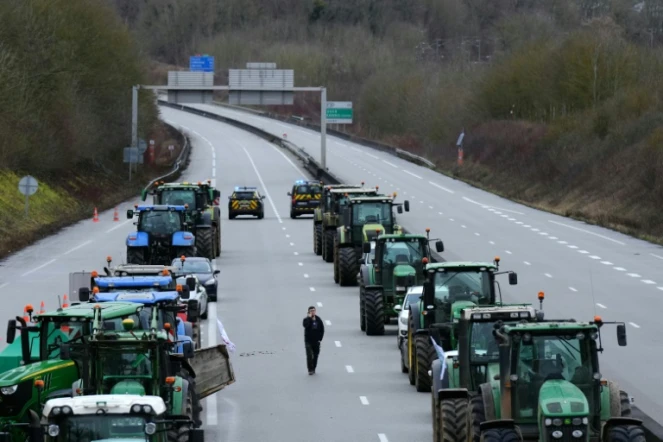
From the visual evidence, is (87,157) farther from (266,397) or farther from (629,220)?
(266,397)

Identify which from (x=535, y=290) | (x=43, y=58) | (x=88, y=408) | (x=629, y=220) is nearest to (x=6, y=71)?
(x=43, y=58)

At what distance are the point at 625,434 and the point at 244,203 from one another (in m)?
50.6

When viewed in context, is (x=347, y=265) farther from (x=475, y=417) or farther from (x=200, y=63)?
(x=200, y=63)

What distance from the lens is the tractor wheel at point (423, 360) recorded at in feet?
75.8

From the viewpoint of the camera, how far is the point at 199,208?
47938 mm

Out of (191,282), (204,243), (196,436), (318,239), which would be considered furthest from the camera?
→ (318,239)

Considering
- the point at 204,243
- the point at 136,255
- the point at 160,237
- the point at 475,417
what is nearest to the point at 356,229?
the point at 160,237

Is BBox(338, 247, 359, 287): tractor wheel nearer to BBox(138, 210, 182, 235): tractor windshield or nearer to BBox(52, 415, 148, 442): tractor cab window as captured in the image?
BBox(138, 210, 182, 235): tractor windshield

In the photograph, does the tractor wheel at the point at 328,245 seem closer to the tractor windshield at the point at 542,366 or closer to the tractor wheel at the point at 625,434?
the tractor windshield at the point at 542,366

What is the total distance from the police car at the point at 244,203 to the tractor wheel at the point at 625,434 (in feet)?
166

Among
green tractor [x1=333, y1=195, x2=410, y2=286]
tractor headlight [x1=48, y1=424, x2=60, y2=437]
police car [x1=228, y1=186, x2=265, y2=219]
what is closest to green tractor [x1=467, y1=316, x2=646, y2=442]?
tractor headlight [x1=48, y1=424, x2=60, y2=437]

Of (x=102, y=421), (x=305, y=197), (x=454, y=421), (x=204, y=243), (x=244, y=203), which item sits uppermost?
(x=305, y=197)

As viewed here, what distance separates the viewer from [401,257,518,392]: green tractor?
915 inches

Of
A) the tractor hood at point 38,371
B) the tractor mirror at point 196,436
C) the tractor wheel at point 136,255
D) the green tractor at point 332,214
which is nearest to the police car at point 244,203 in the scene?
the green tractor at point 332,214
